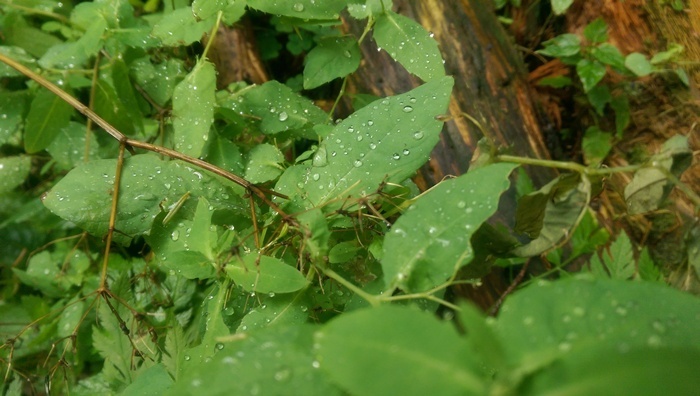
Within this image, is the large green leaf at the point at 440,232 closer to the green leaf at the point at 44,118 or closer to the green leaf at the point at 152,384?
the green leaf at the point at 152,384

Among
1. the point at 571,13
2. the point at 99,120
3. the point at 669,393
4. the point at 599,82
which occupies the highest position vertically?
the point at 99,120

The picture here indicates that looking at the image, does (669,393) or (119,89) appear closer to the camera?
(669,393)

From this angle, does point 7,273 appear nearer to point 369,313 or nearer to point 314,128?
point 314,128

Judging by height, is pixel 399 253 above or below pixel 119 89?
below

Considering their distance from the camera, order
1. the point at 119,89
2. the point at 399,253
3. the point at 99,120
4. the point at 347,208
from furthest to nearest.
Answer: the point at 119,89 < the point at 99,120 < the point at 347,208 < the point at 399,253

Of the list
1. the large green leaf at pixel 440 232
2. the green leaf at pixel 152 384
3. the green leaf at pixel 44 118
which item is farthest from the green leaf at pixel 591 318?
the green leaf at pixel 44 118

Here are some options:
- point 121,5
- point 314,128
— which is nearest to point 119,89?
point 121,5
